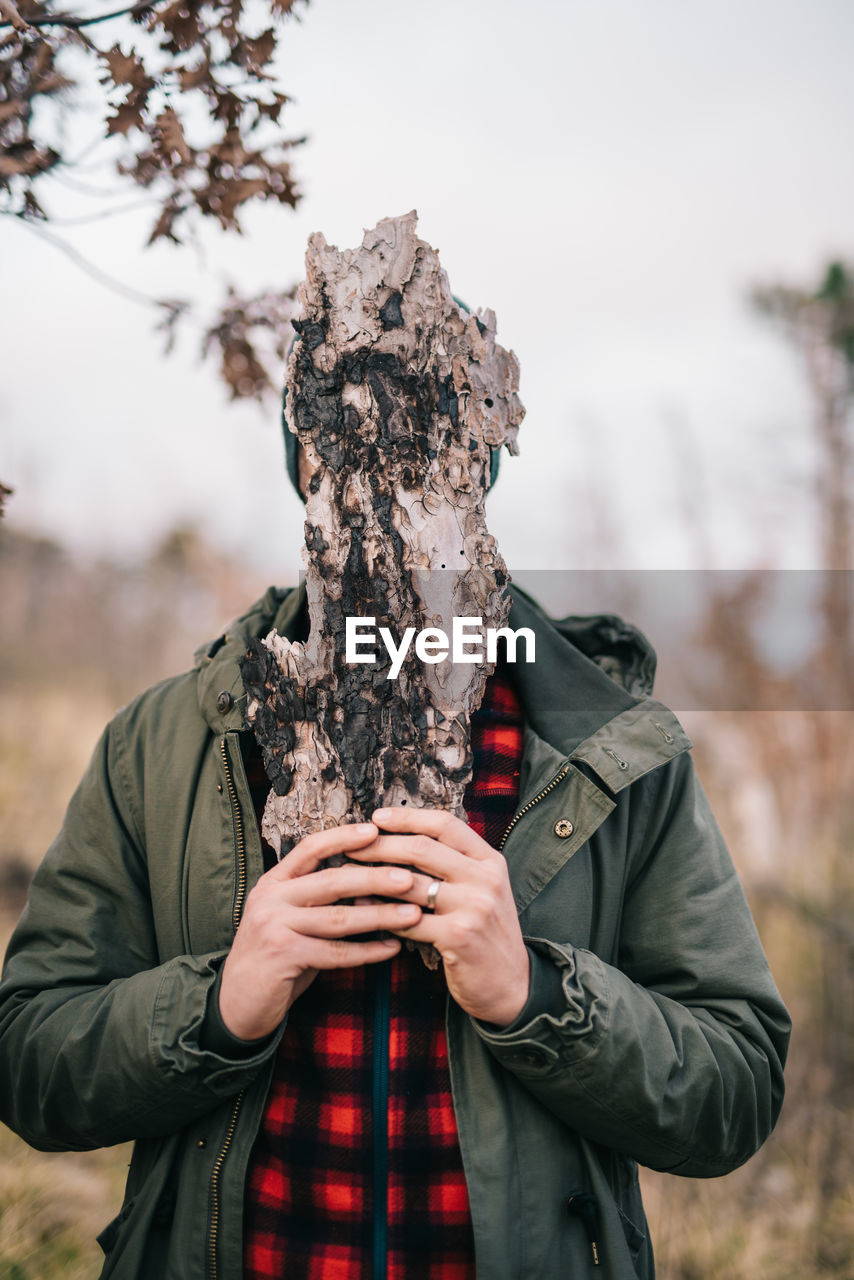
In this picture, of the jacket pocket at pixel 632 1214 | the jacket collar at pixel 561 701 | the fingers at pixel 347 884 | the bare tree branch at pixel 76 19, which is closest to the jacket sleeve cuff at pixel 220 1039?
the fingers at pixel 347 884

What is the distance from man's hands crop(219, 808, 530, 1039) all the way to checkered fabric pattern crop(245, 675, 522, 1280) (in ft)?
0.62

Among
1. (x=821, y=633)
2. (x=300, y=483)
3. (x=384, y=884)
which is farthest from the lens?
(x=821, y=633)

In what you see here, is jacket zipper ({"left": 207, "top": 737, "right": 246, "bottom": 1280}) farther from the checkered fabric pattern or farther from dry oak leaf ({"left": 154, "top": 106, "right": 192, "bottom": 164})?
dry oak leaf ({"left": 154, "top": 106, "right": 192, "bottom": 164})

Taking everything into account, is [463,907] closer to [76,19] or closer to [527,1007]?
[527,1007]

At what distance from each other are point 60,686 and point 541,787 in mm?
7197

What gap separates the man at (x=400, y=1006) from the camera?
4.12 feet

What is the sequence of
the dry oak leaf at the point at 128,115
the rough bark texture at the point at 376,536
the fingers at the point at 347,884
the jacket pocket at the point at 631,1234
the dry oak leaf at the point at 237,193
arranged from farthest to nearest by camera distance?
the dry oak leaf at the point at 237,193 → the dry oak leaf at the point at 128,115 → the jacket pocket at the point at 631,1234 → the rough bark texture at the point at 376,536 → the fingers at the point at 347,884

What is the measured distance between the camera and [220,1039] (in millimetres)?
1316

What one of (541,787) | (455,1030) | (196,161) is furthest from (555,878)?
(196,161)

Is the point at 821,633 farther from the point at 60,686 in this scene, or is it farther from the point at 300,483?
the point at 60,686

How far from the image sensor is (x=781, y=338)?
A: 8.22m

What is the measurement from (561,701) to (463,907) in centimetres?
57

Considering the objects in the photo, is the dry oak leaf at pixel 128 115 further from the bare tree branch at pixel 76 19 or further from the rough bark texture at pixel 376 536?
the rough bark texture at pixel 376 536

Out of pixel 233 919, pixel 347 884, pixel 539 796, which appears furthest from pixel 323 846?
pixel 539 796
